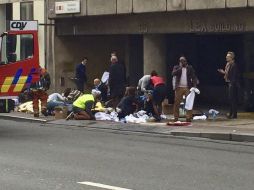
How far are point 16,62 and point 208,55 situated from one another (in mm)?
10699

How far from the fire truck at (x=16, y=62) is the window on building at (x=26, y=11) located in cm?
1124

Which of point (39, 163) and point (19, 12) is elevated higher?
point (19, 12)

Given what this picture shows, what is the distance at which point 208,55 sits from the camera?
26062 millimetres

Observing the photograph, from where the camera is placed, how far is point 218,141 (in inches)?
604

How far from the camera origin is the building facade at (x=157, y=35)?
21.0 meters

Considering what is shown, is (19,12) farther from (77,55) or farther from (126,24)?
(126,24)

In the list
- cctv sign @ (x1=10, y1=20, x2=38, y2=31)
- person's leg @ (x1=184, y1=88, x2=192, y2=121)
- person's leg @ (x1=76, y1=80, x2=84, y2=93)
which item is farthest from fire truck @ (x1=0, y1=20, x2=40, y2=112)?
person's leg @ (x1=76, y1=80, x2=84, y2=93)

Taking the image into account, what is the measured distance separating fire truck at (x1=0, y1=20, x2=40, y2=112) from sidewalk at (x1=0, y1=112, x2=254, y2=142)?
2.64 meters

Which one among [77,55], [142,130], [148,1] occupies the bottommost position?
[142,130]

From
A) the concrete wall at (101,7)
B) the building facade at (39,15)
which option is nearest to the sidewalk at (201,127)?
the concrete wall at (101,7)

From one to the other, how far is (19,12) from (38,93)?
29.7ft

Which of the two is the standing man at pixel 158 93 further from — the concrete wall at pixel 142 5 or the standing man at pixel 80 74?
the standing man at pixel 80 74

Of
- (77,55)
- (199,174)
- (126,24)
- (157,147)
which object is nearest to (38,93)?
(126,24)

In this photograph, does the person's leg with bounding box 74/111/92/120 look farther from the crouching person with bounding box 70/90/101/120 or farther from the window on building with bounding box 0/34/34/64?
the window on building with bounding box 0/34/34/64
